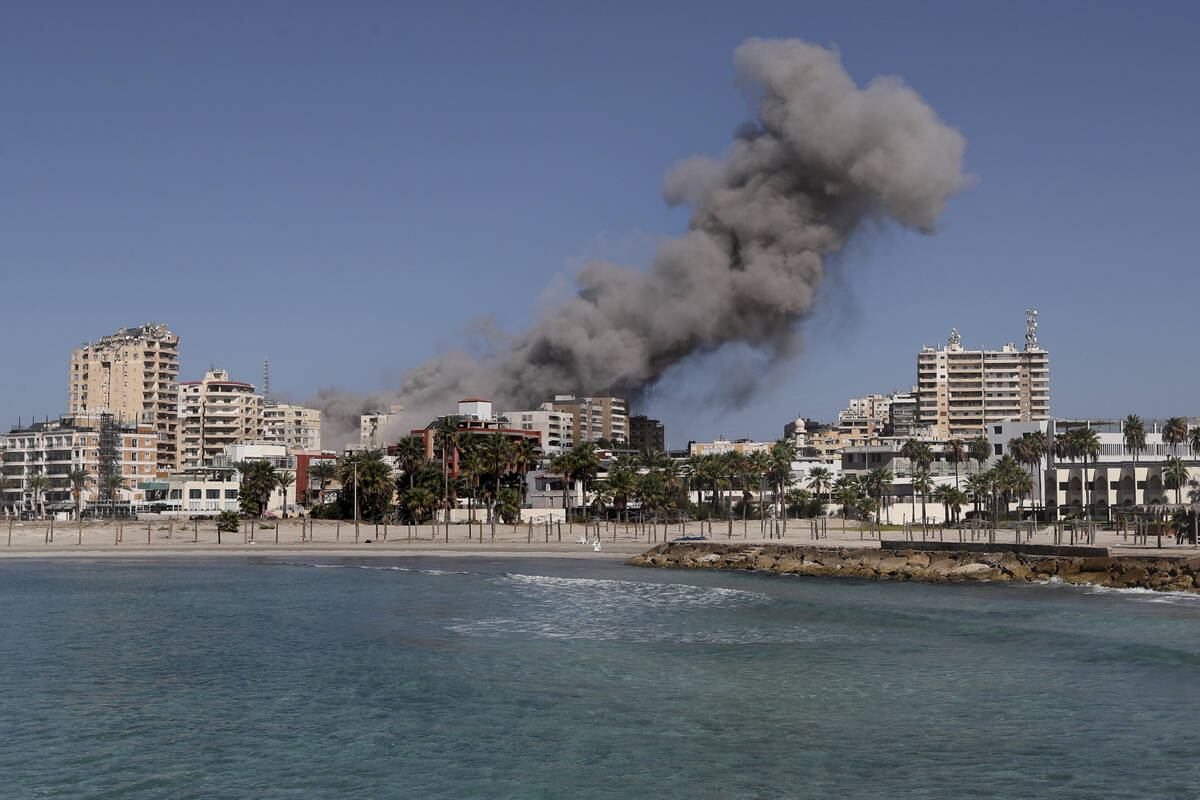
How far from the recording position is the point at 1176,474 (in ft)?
368

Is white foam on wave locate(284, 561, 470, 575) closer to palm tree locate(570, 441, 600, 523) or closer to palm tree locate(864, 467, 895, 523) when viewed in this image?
palm tree locate(570, 441, 600, 523)

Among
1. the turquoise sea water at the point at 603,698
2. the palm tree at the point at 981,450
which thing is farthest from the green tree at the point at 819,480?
the turquoise sea water at the point at 603,698

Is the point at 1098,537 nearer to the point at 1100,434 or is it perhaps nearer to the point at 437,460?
the point at 1100,434

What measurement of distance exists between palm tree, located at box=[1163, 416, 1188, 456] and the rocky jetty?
205 ft

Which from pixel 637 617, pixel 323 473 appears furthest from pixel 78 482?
pixel 637 617

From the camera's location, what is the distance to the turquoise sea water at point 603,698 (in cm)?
2094

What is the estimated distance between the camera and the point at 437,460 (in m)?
138

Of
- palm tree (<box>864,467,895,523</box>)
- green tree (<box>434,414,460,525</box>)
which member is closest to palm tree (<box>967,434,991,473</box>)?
palm tree (<box>864,467,895,523</box>)

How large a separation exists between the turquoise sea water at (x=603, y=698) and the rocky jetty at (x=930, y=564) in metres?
5.32

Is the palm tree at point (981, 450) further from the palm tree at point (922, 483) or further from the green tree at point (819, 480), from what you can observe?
the green tree at point (819, 480)

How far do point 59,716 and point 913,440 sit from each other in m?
131

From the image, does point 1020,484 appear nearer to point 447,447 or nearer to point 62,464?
point 447,447

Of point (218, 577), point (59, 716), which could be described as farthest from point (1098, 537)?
point (59, 716)

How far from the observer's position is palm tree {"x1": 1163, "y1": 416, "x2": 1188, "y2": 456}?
398 feet
